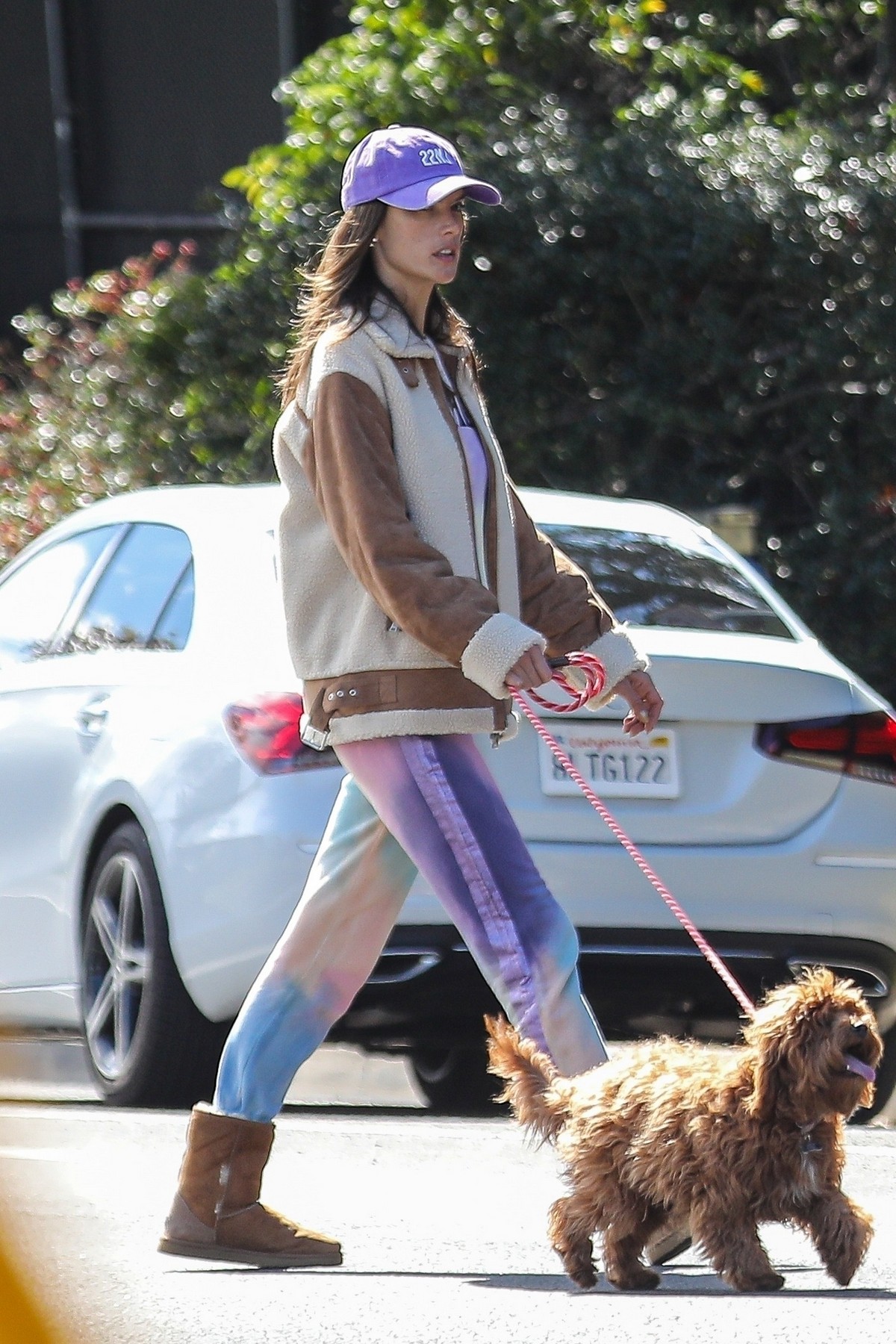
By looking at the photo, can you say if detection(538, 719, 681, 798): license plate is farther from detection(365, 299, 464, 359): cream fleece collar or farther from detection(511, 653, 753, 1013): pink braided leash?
detection(365, 299, 464, 359): cream fleece collar

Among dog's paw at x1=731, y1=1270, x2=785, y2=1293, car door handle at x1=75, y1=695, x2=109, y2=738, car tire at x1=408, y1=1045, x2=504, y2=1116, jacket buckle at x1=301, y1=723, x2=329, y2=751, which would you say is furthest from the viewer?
car tire at x1=408, y1=1045, x2=504, y2=1116

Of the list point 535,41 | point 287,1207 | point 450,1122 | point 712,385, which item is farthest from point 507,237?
point 287,1207

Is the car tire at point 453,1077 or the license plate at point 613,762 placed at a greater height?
the license plate at point 613,762

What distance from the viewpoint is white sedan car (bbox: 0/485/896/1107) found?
5.16 meters

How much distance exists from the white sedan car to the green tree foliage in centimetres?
449

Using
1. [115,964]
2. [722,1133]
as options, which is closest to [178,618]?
[115,964]

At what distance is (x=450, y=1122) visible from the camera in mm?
5473

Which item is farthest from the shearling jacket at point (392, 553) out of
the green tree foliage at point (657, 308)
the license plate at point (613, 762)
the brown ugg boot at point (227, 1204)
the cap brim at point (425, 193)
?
the green tree foliage at point (657, 308)

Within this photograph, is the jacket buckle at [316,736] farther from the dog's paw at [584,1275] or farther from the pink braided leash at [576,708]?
the dog's paw at [584,1275]

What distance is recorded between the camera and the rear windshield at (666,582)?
566cm

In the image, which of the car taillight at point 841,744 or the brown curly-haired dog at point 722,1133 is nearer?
the brown curly-haired dog at point 722,1133

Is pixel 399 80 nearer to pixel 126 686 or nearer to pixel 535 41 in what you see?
pixel 535 41

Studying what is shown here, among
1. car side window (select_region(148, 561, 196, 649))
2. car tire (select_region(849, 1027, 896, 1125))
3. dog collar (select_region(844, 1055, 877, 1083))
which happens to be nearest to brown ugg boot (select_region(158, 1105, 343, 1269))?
dog collar (select_region(844, 1055, 877, 1083))

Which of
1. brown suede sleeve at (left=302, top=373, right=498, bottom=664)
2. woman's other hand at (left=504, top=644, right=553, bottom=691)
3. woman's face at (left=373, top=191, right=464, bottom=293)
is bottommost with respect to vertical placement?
woman's other hand at (left=504, top=644, right=553, bottom=691)
